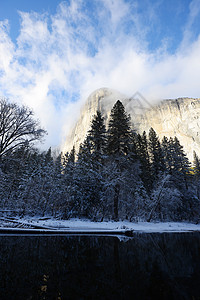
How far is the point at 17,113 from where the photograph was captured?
1661cm

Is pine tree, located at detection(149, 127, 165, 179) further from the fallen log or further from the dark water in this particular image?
the dark water

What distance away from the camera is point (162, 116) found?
104875 mm

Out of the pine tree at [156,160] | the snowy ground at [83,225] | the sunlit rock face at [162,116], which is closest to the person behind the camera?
the snowy ground at [83,225]

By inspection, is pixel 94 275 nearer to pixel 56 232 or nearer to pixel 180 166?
pixel 56 232

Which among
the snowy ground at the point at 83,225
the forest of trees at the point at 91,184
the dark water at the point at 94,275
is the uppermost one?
the forest of trees at the point at 91,184

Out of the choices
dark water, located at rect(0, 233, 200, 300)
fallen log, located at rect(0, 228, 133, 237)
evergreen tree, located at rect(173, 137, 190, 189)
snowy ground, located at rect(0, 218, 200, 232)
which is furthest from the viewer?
evergreen tree, located at rect(173, 137, 190, 189)

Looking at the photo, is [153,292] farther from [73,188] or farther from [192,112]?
[192,112]

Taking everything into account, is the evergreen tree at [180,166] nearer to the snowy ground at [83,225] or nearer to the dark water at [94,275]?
the snowy ground at [83,225]

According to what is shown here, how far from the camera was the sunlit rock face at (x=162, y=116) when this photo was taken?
85250 mm

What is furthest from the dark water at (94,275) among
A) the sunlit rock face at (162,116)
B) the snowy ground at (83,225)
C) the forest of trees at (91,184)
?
the sunlit rock face at (162,116)

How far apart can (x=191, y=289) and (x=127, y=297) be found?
4.59 ft

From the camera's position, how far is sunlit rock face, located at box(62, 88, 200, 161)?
8525cm

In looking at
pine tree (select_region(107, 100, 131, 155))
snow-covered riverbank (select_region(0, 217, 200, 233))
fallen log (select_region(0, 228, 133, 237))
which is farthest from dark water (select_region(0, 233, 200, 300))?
pine tree (select_region(107, 100, 131, 155))

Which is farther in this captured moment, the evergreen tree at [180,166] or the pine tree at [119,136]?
the evergreen tree at [180,166]
